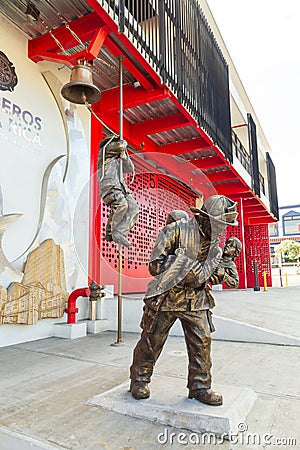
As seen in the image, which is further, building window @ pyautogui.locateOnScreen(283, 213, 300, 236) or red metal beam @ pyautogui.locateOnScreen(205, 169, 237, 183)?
building window @ pyautogui.locateOnScreen(283, 213, 300, 236)

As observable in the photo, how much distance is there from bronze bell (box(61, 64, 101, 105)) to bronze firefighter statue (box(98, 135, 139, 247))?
1291mm

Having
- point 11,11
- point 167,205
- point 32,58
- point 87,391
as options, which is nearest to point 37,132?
point 32,58

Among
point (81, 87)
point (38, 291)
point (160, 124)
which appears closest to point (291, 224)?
point (160, 124)

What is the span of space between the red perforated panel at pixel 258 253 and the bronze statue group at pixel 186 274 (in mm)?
13380

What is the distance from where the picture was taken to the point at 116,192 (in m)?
2.48

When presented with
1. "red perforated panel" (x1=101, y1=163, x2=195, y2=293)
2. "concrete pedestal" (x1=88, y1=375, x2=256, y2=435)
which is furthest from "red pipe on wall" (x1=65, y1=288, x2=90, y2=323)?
"concrete pedestal" (x1=88, y1=375, x2=256, y2=435)

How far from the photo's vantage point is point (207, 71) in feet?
25.0

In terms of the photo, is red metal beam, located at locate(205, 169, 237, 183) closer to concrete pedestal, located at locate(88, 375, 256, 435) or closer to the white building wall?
the white building wall

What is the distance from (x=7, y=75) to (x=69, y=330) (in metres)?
3.91

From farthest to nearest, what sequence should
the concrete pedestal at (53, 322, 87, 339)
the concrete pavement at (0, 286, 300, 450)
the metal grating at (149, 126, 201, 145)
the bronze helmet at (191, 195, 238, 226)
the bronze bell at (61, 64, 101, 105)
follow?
the metal grating at (149, 126, 201, 145) → the concrete pedestal at (53, 322, 87, 339) → the bronze bell at (61, 64, 101, 105) → the bronze helmet at (191, 195, 238, 226) → the concrete pavement at (0, 286, 300, 450)

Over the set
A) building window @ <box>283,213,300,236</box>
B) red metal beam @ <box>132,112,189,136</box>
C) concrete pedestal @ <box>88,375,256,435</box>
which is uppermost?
building window @ <box>283,213,300,236</box>

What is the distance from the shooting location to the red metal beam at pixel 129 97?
555cm

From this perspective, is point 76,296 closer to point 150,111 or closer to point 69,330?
point 69,330

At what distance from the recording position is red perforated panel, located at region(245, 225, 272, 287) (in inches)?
596
